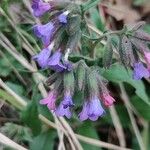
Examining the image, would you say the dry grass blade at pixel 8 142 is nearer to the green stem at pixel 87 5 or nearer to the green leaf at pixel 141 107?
the green stem at pixel 87 5

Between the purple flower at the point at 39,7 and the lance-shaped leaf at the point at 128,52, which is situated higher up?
the purple flower at the point at 39,7

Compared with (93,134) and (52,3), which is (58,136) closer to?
(93,134)

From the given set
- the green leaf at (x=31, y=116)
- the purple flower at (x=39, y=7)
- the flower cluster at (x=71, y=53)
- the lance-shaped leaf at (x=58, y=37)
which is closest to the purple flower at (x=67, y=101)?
the flower cluster at (x=71, y=53)

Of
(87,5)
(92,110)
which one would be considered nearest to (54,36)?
(87,5)

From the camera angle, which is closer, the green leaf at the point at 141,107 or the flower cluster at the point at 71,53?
the flower cluster at the point at 71,53

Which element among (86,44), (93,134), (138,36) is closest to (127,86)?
(93,134)

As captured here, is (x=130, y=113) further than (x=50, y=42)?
Yes
